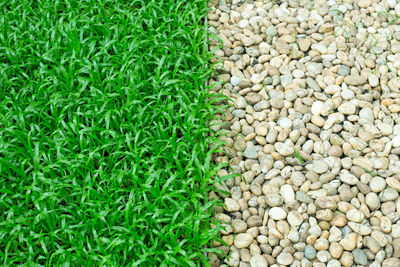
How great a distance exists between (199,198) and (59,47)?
1474mm

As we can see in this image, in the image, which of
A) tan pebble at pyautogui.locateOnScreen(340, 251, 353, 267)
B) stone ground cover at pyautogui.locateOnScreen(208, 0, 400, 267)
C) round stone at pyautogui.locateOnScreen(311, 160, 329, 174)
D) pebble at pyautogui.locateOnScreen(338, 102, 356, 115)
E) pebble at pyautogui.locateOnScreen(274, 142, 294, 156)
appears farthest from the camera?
pebble at pyautogui.locateOnScreen(338, 102, 356, 115)

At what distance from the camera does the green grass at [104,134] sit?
2.55m

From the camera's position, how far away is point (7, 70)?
132 inches

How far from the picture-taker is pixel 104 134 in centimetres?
302

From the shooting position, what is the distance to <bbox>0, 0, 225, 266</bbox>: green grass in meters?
2.55

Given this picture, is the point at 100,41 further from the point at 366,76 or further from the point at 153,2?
the point at 366,76

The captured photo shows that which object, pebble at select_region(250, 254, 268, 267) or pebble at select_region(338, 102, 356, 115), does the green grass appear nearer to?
pebble at select_region(250, 254, 268, 267)

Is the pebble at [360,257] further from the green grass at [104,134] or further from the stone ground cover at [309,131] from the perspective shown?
the green grass at [104,134]

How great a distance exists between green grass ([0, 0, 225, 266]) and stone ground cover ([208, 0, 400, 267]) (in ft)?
0.78

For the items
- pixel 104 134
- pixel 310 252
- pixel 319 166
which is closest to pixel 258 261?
pixel 310 252

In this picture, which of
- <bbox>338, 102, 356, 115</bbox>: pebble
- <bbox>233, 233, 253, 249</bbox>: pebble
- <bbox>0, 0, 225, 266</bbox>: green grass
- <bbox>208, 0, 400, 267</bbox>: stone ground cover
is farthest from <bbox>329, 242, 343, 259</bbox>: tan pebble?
<bbox>338, 102, 356, 115</bbox>: pebble

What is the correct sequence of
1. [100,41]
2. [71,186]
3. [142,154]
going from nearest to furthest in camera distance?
1. [71,186]
2. [142,154]
3. [100,41]

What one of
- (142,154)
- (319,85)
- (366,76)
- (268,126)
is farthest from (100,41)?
(366,76)

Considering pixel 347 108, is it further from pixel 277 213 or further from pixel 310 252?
pixel 310 252
